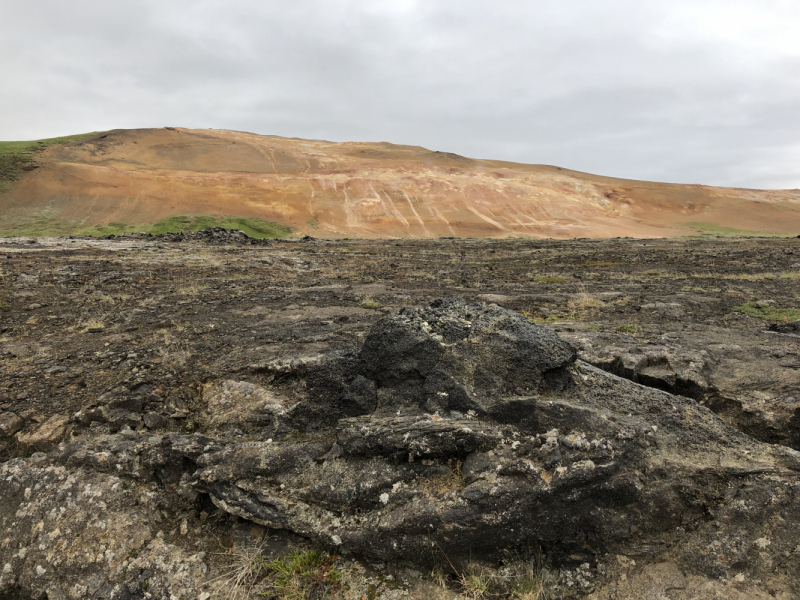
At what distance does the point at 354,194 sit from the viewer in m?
54.5

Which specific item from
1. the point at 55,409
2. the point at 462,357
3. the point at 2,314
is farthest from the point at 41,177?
the point at 462,357

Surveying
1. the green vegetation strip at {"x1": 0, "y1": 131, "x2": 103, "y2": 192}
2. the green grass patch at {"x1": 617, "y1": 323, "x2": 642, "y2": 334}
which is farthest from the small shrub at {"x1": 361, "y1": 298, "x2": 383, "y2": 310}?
the green vegetation strip at {"x1": 0, "y1": 131, "x2": 103, "y2": 192}

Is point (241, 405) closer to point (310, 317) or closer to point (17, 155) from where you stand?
point (310, 317)

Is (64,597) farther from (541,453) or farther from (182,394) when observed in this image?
(541,453)

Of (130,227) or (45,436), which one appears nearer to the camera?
(45,436)

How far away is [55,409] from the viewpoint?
5.01 meters

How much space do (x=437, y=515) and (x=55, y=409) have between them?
460cm

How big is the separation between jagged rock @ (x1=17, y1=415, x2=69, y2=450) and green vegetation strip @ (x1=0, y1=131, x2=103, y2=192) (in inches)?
2066

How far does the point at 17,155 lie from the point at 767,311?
6612cm

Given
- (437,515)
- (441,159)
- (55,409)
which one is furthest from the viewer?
(441,159)

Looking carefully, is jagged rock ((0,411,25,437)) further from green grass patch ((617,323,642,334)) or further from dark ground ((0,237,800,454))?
green grass patch ((617,323,642,334))

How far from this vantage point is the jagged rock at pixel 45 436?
448 centimetres

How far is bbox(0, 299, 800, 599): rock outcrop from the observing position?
3129mm

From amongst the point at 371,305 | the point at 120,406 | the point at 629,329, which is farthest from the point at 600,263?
the point at 120,406
